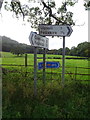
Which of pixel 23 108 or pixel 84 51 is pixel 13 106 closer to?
pixel 23 108

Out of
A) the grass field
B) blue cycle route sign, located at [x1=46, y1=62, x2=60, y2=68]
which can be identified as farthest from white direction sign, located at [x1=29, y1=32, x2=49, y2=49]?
the grass field

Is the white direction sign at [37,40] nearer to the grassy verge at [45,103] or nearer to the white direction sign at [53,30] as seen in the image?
the white direction sign at [53,30]

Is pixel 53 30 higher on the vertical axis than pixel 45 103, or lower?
higher

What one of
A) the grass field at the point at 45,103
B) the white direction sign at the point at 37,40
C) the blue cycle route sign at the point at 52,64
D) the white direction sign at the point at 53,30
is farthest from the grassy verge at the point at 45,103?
the white direction sign at the point at 53,30

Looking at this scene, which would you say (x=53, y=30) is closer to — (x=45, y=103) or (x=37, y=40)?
(x=37, y=40)

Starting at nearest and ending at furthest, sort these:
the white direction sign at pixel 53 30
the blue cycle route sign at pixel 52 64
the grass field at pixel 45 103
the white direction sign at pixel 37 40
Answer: the grass field at pixel 45 103 < the white direction sign at pixel 37 40 < the white direction sign at pixel 53 30 < the blue cycle route sign at pixel 52 64

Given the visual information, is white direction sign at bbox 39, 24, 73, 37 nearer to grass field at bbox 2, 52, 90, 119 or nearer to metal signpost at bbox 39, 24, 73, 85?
metal signpost at bbox 39, 24, 73, 85

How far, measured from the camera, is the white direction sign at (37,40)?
553 cm

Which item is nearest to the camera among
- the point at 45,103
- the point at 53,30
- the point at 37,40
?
the point at 45,103

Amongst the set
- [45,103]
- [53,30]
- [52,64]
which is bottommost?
[45,103]

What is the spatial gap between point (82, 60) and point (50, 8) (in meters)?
12.5

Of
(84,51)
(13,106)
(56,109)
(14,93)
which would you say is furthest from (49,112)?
(84,51)

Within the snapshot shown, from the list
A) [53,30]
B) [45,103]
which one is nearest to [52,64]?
[53,30]

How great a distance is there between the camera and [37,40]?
595cm
